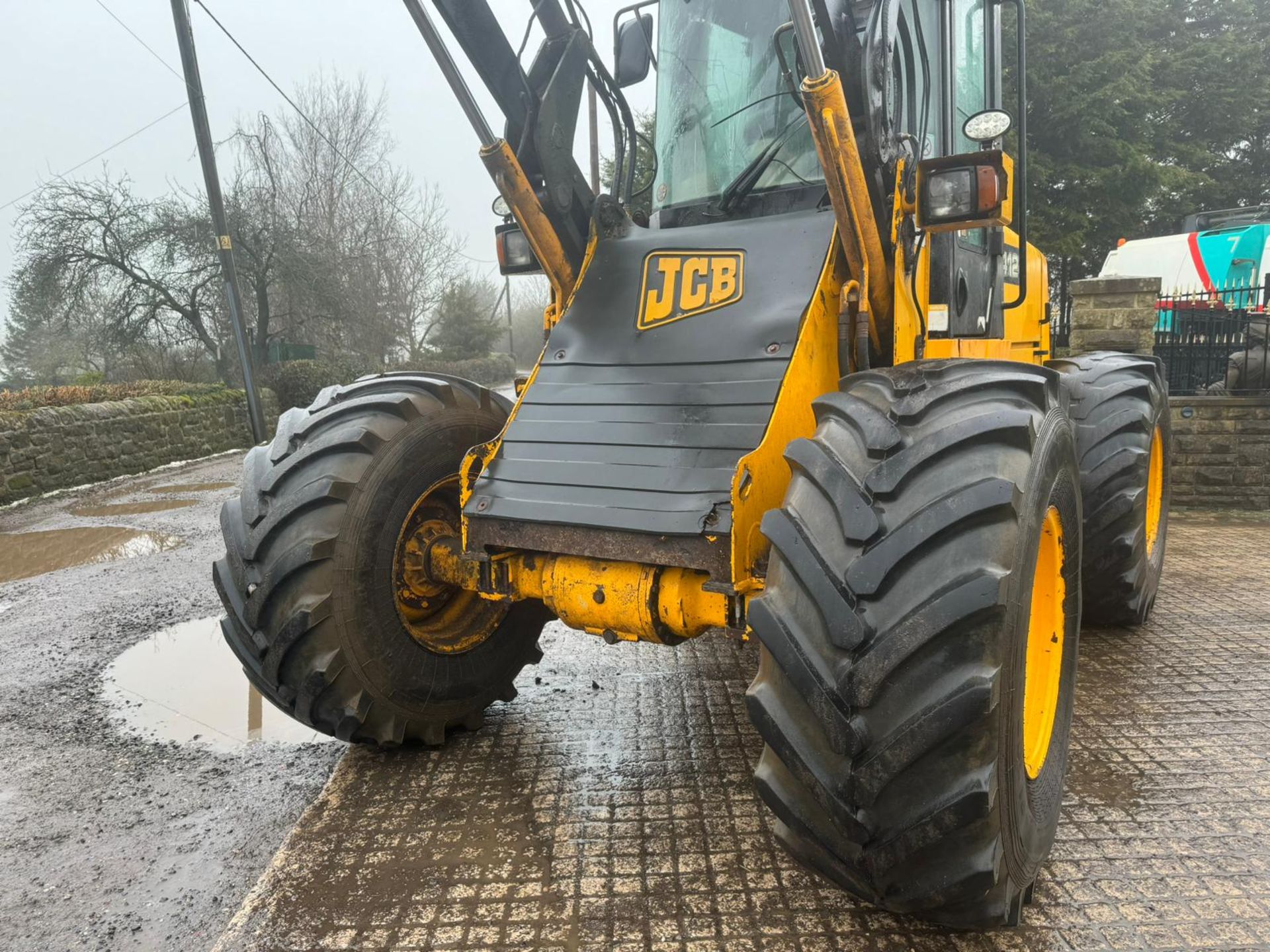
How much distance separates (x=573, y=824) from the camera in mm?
2807

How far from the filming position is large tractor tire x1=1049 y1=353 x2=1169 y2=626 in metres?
4.09

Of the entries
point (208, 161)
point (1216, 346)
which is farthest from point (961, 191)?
point (208, 161)

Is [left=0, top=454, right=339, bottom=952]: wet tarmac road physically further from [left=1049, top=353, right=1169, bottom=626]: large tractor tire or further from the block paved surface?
[left=1049, top=353, right=1169, bottom=626]: large tractor tire

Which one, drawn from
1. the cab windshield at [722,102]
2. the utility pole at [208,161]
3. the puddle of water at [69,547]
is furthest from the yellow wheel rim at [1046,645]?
the utility pole at [208,161]

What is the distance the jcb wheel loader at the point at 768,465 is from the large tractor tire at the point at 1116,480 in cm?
5

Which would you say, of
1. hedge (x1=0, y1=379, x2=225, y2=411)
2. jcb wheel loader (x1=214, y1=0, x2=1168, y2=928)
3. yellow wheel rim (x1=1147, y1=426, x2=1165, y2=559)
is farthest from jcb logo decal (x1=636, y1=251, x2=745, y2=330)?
hedge (x1=0, y1=379, x2=225, y2=411)

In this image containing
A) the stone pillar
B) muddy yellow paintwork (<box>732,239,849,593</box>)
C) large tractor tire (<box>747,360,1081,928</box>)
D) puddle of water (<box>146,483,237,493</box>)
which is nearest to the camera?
large tractor tire (<box>747,360,1081,928</box>)

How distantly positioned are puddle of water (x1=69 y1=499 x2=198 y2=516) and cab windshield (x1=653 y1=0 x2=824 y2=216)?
27.8 ft

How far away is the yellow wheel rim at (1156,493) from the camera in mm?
4879

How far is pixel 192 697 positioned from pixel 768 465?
345cm

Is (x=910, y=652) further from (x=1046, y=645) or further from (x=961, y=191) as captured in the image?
(x=961, y=191)

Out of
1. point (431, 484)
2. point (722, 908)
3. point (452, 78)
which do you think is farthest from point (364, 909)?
point (452, 78)

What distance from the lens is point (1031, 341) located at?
14.9 ft

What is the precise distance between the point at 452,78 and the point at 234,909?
8.93 ft
